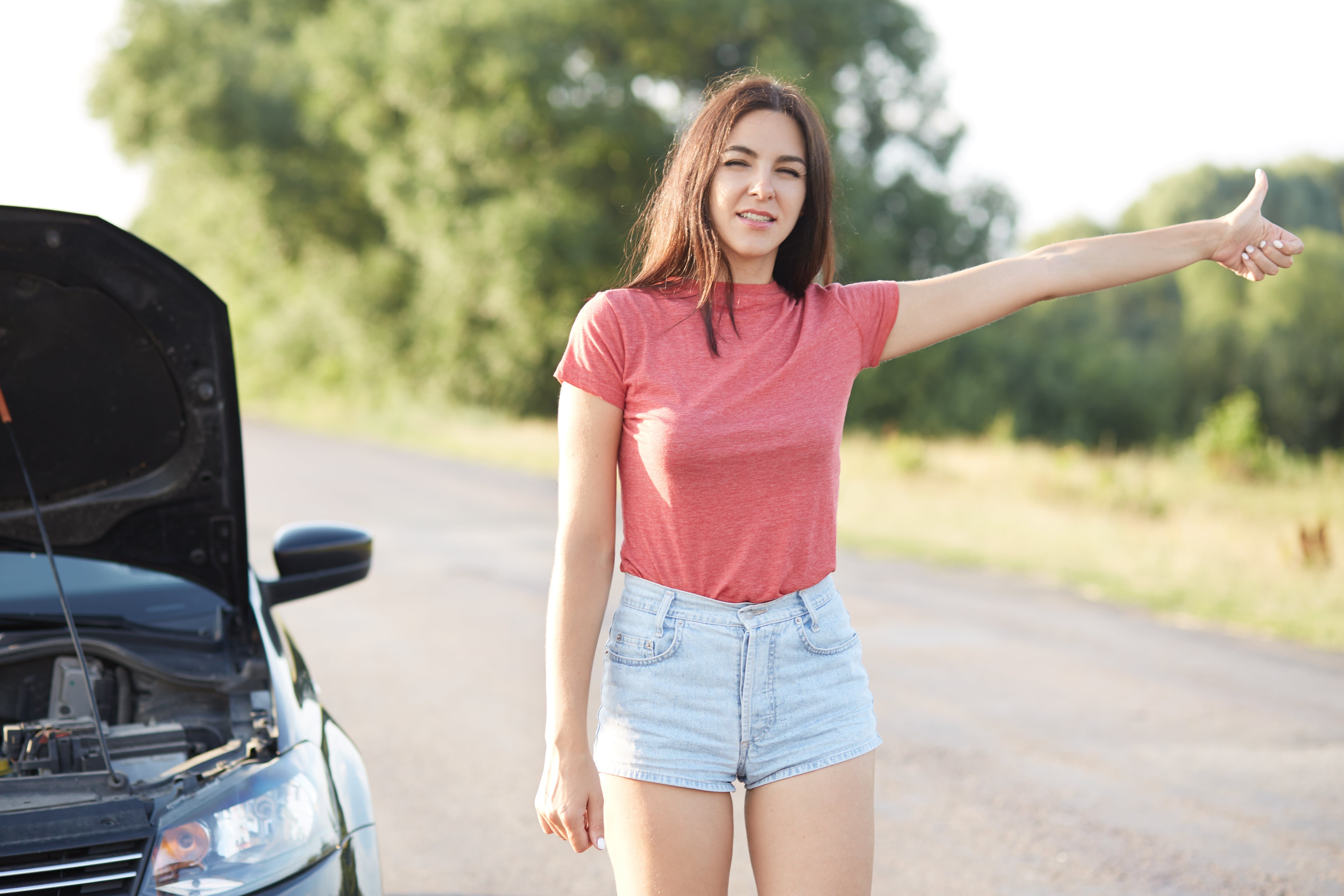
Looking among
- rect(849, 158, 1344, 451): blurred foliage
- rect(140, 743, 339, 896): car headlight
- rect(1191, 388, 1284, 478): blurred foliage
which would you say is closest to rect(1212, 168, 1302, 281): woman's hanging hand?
rect(140, 743, 339, 896): car headlight

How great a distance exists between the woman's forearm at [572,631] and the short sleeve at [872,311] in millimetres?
622

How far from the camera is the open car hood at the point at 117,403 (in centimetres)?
264

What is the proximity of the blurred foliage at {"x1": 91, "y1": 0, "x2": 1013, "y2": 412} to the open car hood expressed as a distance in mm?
21233

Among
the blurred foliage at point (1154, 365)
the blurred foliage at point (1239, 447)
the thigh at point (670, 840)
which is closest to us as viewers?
the thigh at point (670, 840)

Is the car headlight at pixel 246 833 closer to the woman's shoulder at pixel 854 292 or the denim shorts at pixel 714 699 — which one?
the denim shorts at pixel 714 699

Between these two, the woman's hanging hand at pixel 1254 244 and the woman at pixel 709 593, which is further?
the woman's hanging hand at pixel 1254 244

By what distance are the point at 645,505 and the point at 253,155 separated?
34449 millimetres

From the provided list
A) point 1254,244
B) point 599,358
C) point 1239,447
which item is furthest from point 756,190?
point 1239,447

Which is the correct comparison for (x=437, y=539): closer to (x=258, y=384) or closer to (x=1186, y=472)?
(x=1186, y=472)

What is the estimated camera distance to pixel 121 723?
9.34ft

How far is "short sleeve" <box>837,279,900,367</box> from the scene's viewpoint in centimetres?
221

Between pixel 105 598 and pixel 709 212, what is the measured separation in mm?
1860

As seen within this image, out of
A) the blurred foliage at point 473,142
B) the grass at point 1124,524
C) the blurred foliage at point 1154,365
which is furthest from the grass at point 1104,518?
the blurred foliage at point 1154,365

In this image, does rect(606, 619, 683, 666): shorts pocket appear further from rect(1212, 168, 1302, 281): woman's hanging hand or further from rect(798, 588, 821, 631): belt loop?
rect(1212, 168, 1302, 281): woman's hanging hand
